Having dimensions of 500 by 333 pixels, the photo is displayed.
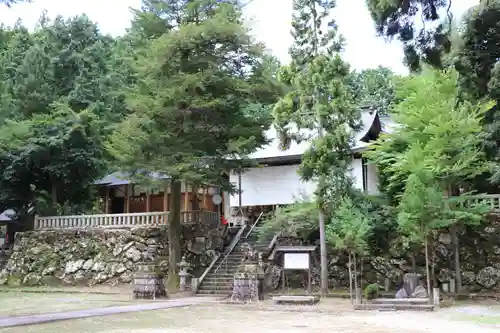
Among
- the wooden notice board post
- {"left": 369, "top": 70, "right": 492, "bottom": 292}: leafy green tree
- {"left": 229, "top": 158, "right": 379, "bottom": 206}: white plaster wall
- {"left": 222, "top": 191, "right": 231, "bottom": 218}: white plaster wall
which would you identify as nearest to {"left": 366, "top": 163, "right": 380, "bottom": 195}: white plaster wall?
{"left": 229, "top": 158, "right": 379, "bottom": 206}: white plaster wall

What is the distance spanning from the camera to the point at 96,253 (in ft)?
73.2

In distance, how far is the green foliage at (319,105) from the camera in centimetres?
1769

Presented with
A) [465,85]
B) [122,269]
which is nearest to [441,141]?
[465,85]

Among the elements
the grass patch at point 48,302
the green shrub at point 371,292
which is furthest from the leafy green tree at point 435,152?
the grass patch at point 48,302

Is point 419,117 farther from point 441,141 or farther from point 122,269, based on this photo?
point 122,269

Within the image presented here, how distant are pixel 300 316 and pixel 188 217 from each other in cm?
1081

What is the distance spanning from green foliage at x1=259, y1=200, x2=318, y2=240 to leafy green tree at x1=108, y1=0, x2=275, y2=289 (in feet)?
7.60

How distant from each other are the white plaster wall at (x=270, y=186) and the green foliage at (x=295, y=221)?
129 inches

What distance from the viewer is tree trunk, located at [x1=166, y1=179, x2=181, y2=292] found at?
779 inches

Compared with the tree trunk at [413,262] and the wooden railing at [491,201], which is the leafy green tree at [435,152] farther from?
the tree trunk at [413,262]

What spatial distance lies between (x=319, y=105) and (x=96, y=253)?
11.6 metres

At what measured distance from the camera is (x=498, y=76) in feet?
36.7

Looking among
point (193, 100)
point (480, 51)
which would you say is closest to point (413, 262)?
point (480, 51)

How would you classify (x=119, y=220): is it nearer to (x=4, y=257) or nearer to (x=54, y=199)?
(x=54, y=199)
